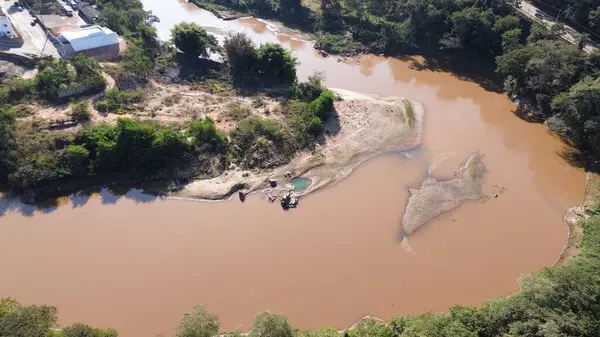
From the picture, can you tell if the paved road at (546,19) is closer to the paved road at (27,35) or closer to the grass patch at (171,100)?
the grass patch at (171,100)

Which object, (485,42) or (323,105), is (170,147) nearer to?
(323,105)

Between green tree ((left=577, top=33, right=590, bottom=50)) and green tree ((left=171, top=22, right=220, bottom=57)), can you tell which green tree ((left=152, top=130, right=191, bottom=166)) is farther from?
green tree ((left=577, top=33, right=590, bottom=50))

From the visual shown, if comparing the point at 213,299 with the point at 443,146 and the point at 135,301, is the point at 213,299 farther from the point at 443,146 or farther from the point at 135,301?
the point at 443,146

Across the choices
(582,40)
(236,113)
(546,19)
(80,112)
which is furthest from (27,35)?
(546,19)

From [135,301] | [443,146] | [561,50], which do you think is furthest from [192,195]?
[561,50]

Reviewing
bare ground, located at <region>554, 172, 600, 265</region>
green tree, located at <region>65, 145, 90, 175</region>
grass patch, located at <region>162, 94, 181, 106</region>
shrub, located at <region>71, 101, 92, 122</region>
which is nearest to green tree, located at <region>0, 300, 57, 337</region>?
green tree, located at <region>65, 145, 90, 175</region>

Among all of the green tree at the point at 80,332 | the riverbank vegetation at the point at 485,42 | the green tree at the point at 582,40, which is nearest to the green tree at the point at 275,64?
the riverbank vegetation at the point at 485,42
